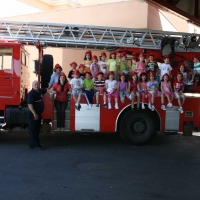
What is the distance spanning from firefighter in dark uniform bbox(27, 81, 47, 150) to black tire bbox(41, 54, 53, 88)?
954mm

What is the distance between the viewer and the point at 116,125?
8.35 m

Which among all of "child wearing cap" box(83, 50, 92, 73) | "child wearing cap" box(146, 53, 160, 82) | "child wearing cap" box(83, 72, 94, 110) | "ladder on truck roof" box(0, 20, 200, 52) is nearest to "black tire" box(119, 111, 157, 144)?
"child wearing cap" box(83, 72, 94, 110)

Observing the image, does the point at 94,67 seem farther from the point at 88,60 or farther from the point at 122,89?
→ the point at 122,89

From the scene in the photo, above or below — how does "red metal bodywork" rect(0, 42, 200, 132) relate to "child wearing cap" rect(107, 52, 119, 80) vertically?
below

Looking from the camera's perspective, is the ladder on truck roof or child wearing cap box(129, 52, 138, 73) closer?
the ladder on truck roof

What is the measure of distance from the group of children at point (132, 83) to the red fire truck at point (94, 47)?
20 centimetres

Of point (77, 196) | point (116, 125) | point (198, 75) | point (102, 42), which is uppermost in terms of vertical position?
point (102, 42)

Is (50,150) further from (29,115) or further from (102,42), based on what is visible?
(102,42)

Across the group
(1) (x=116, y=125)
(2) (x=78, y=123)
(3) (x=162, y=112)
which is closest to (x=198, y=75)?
(3) (x=162, y=112)

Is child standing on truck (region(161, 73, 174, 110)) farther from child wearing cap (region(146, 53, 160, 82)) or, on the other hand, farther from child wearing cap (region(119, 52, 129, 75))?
child wearing cap (region(119, 52, 129, 75))

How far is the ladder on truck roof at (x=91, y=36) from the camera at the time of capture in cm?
861

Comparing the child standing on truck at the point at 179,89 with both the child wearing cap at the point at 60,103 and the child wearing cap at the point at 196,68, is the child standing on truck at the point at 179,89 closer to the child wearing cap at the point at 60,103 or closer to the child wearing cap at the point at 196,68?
the child wearing cap at the point at 196,68

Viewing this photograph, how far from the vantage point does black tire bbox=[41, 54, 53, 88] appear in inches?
333

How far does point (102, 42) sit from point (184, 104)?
2872mm
